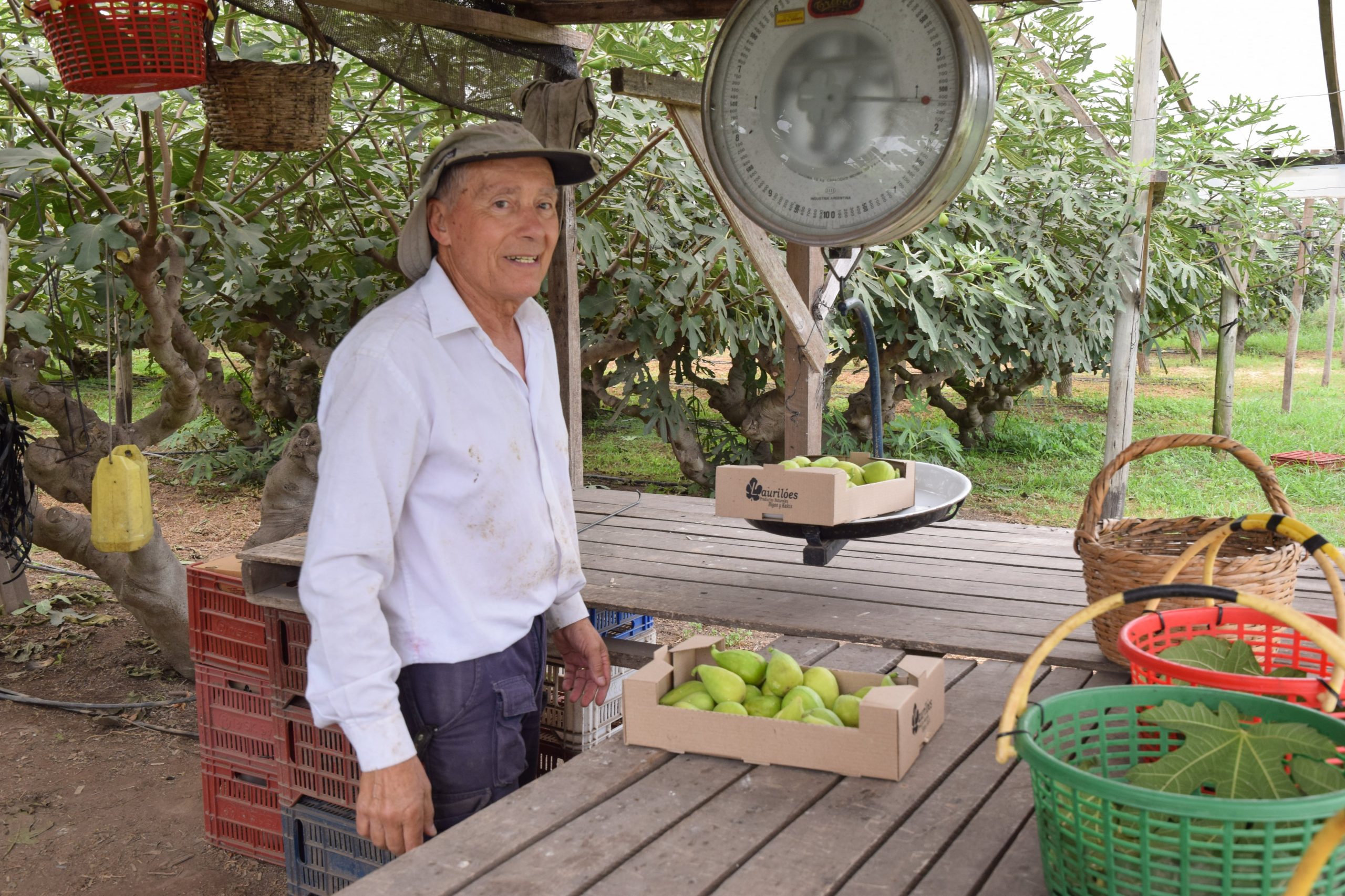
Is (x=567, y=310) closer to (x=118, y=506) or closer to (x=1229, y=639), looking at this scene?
(x=118, y=506)

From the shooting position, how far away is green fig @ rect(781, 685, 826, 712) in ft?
6.28

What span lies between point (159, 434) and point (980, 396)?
749cm

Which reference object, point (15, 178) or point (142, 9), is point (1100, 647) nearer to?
point (142, 9)

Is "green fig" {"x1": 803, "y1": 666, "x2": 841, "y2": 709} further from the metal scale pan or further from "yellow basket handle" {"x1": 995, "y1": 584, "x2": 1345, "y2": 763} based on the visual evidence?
the metal scale pan

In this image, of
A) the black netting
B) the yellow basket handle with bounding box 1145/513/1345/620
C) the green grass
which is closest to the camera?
the yellow basket handle with bounding box 1145/513/1345/620

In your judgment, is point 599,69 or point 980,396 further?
point 980,396

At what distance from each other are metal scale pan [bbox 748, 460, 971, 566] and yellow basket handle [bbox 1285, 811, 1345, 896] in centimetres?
161

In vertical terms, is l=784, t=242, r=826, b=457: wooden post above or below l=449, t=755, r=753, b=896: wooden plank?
above

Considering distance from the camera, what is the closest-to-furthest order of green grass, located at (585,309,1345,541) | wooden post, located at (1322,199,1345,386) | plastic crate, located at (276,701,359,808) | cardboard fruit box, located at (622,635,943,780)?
1. cardboard fruit box, located at (622,635,943,780)
2. plastic crate, located at (276,701,359,808)
3. green grass, located at (585,309,1345,541)
4. wooden post, located at (1322,199,1345,386)

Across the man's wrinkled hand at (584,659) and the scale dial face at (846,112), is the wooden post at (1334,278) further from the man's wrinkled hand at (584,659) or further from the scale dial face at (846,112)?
the man's wrinkled hand at (584,659)

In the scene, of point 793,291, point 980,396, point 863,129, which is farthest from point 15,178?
point 980,396

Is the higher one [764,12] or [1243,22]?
[1243,22]

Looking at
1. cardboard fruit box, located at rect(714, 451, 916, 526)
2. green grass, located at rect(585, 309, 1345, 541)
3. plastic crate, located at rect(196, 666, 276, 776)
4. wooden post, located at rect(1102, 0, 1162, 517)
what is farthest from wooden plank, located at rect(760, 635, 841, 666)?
green grass, located at rect(585, 309, 1345, 541)

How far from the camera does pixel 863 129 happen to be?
2.40m
